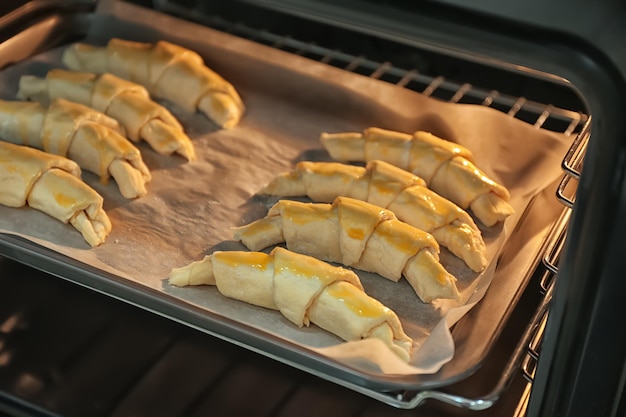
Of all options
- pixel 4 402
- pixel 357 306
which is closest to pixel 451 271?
pixel 357 306

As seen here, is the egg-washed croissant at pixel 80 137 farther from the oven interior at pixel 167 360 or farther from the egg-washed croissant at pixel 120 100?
the oven interior at pixel 167 360

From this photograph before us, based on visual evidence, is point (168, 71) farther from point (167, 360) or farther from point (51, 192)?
point (167, 360)

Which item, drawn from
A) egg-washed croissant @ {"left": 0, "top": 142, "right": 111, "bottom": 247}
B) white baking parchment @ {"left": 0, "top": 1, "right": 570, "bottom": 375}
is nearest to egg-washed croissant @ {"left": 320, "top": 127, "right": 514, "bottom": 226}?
white baking parchment @ {"left": 0, "top": 1, "right": 570, "bottom": 375}

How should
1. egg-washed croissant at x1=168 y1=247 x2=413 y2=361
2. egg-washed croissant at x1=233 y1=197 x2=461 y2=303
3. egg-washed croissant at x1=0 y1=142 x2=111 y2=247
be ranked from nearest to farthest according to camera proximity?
egg-washed croissant at x1=168 y1=247 x2=413 y2=361 → egg-washed croissant at x1=233 y1=197 x2=461 y2=303 → egg-washed croissant at x1=0 y1=142 x2=111 y2=247

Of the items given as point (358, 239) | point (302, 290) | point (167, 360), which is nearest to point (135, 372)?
point (167, 360)

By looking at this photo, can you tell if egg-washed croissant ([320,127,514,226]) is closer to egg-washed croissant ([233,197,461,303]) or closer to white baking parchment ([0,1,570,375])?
white baking parchment ([0,1,570,375])

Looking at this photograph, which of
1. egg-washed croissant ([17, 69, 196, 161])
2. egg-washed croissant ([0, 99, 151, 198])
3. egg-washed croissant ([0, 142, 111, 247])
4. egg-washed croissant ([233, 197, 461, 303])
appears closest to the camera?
egg-washed croissant ([233, 197, 461, 303])

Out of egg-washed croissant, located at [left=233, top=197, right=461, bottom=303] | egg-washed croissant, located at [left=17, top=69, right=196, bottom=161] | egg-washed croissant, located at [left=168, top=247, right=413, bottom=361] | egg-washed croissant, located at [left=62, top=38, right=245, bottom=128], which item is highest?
egg-washed croissant, located at [left=62, top=38, right=245, bottom=128]
